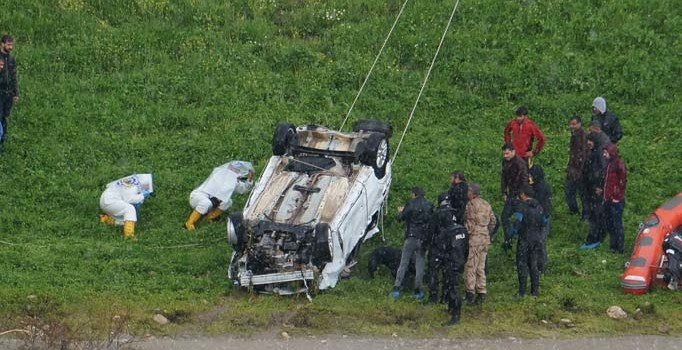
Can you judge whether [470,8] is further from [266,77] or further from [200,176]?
[200,176]

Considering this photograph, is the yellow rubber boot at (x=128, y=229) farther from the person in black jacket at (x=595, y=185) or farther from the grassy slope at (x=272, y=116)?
the person in black jacket at (x=595, y=185)

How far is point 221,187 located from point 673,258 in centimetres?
603

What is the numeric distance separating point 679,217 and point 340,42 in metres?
8.40

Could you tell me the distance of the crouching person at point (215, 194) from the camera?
17453mm

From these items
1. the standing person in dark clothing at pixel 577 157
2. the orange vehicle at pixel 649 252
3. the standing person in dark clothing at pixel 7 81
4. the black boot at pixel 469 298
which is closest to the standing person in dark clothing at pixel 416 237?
the black boot at pixel 469 298

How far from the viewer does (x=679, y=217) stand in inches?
621

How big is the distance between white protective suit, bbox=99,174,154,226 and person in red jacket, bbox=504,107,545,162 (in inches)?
196

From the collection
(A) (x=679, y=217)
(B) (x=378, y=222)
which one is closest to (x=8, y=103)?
(B) (x=378, y=222)

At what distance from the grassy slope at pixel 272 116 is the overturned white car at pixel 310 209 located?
339 mm

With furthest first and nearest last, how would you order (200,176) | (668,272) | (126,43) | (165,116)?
(126,43) → (165,116) → (200,176) → (668,272)

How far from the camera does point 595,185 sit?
659 inches

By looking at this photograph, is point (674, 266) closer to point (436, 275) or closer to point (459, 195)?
point (459, 195)

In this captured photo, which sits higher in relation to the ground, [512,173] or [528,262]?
[512,173]

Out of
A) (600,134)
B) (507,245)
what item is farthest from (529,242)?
(600,134)
